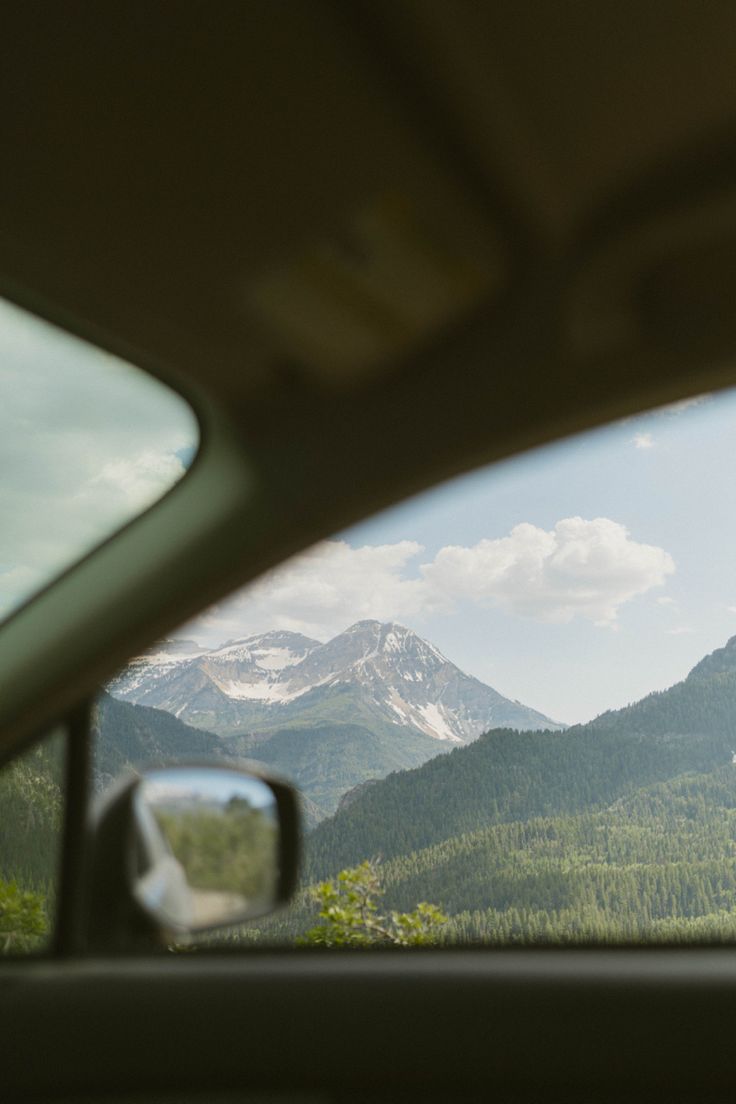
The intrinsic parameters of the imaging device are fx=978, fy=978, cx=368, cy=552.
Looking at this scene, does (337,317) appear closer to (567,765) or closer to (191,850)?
(191,850)

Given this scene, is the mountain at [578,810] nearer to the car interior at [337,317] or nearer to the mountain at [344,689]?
the mountain at [344,689]

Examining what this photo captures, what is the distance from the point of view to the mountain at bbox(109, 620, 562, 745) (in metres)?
2.11

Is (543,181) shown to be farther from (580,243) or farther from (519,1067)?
(519,1067)

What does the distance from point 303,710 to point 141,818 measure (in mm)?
914

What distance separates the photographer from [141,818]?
156 centimetres

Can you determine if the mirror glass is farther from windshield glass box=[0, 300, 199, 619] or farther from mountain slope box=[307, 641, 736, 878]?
mountain slope box=[307, 641, 736, 878]

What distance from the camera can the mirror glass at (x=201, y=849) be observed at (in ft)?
5.00

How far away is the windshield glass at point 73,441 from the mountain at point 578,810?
0.98 meters

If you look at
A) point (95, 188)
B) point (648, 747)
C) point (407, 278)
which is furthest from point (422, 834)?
point (95, 188)

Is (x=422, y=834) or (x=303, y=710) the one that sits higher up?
(x=303, y=710)

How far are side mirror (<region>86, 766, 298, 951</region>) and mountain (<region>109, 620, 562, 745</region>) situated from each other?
401mm

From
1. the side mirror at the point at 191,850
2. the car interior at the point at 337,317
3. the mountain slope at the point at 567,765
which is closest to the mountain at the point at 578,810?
the mountain slope at the point at 567,765

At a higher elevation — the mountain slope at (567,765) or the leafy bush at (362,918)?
the mountain slope at (567,765)

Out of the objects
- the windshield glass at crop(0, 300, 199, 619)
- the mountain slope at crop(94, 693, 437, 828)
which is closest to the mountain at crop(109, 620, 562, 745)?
the mountain slope at crop(94, 693, 437, 828)
